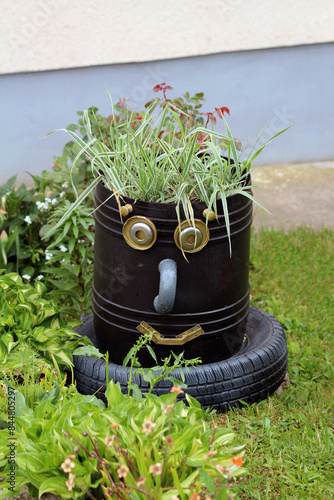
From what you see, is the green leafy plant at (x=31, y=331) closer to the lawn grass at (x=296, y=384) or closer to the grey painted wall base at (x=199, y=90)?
the lawn grass at (x=296, y=384)

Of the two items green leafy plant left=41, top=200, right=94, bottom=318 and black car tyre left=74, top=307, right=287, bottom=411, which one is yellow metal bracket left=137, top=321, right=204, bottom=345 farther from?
green leafy plant left=41, top=200, right=94, bottom=318

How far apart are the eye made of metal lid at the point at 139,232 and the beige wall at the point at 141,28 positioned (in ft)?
9.71

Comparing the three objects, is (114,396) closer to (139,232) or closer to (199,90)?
(139,232)

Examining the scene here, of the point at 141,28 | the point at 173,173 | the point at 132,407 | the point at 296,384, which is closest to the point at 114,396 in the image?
the point at 132,407

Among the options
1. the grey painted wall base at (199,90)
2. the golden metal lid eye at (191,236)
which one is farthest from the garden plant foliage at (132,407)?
the grey painted wall base at (199,90)

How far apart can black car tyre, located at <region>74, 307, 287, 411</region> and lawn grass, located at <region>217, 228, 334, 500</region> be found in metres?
0.07

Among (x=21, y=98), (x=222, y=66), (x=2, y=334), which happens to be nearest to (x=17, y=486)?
(x=2, y=334)

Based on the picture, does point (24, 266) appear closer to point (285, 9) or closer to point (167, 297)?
point (167, 297)

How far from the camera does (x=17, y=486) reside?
1.88m

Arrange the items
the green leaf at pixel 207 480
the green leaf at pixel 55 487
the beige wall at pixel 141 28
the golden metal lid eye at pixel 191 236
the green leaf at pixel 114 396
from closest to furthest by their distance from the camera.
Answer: the green leaf at pixel 207 480
the green leaf at pixel 55 487
the green leaf at pixel 114 396
the golden metal lid eye at pixel 191 236
the beige wall at pixel 141 28

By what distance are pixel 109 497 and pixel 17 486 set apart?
0.34m

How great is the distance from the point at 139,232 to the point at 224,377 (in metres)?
0.69

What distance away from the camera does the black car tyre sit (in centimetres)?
249

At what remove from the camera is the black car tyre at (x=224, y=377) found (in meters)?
2.49
